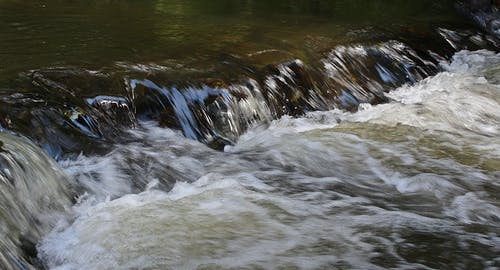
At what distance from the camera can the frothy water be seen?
322 centimetres

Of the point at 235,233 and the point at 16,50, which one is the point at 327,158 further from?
the point at 16,50

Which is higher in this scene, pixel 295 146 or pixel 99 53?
pixel 99 53

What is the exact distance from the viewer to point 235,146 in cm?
508

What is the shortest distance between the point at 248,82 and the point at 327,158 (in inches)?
49.6

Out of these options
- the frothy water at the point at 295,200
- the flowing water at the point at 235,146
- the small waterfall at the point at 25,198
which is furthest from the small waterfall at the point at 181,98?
the small waterfall at the point at 25,198

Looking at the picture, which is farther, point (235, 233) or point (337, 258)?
point (235, 233)

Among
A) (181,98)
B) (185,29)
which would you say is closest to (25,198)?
(181,98)

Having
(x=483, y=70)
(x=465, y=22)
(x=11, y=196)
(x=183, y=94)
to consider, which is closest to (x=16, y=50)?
(x=183, y=94)

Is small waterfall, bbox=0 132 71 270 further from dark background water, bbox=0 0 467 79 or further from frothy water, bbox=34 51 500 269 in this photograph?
dark background water, bbox=0 0 467 79

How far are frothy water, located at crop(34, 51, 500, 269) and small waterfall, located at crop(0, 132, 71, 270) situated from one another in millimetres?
99

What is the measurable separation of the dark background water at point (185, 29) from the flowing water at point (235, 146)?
1.7 inches

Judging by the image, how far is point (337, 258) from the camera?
3207 millimetres

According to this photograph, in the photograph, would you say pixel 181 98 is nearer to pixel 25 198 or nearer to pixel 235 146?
pixel 235 146

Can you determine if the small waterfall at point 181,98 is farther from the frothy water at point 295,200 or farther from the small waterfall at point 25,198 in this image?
the small waterfall at point 25,198
